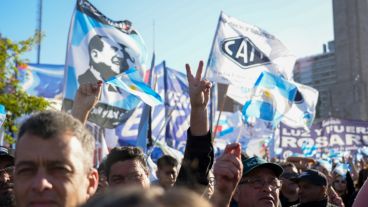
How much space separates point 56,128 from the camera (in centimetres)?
205

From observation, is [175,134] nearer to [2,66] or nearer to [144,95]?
[2,66]

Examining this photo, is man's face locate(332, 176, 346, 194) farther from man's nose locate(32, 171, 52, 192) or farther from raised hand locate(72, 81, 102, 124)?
man's nose locate(32, 171, 52, 192)

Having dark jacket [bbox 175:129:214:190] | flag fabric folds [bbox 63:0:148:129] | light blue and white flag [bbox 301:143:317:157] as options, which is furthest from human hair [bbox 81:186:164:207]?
light blue and white flag [bbox 301:143:317:157]

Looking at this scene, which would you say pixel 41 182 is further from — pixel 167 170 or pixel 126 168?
pixel 167 170

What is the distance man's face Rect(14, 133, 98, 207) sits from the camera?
1886 mm

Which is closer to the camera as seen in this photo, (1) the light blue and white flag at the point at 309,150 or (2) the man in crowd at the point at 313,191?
(2) the man in crowd at the point at 313,191

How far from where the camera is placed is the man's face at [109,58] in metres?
7.29

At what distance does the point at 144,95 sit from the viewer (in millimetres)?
6379

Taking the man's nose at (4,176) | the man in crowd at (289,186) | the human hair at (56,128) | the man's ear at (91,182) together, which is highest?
the human hair at (56,128)

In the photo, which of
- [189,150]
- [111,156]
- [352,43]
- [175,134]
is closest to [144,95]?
[111,156]

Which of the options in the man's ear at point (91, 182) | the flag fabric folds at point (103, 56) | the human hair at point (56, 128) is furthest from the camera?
the flag fabric folds at point (103, 56)

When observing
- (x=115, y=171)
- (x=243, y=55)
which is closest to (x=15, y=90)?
(x=243, y=55)

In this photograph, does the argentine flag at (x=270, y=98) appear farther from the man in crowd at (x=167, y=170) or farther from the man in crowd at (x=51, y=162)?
the man in crowd at (x=51, y=162)

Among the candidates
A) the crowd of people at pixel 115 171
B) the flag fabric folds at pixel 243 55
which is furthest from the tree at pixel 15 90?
the crowd of people at pixel 115 171
